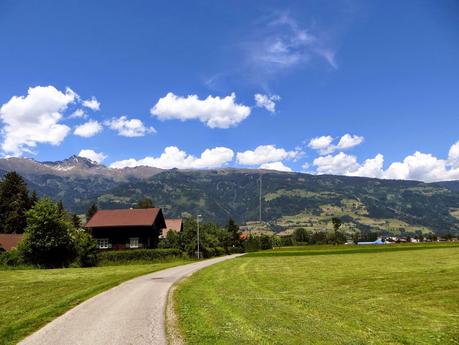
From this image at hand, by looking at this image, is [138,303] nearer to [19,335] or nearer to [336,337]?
[19,335]

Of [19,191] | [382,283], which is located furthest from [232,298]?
[19,191]

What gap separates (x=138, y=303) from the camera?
20172 millimetres

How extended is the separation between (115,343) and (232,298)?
9.87m

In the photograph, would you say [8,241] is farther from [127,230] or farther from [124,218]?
[124,218]

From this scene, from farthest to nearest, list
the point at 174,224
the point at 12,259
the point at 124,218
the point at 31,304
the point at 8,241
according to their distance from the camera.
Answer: the point at 174,224
the point at 124,218
the point at 8,241
the point at 12,259
the point at 31,304

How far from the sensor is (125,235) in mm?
85812

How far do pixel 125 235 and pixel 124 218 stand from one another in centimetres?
368

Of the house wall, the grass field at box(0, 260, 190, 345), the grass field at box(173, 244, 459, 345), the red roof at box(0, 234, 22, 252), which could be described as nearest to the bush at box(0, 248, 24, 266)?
the red roof at box(0, 234, 22, 252)

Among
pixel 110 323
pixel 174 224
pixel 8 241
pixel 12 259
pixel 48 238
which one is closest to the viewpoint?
pixel 110 323

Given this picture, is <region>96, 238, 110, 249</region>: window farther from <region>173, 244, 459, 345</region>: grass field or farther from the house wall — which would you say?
<region>173, 244, 459, 345</region>: grass field

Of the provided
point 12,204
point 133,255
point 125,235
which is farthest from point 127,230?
point 12,204

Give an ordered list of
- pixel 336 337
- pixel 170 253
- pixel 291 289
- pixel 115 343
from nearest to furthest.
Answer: pixel 115 343, pixel 336 337, pixel 291 289, pixel 170 253

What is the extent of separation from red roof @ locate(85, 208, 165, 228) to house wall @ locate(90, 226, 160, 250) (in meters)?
1.16

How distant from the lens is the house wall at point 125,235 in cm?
8512
